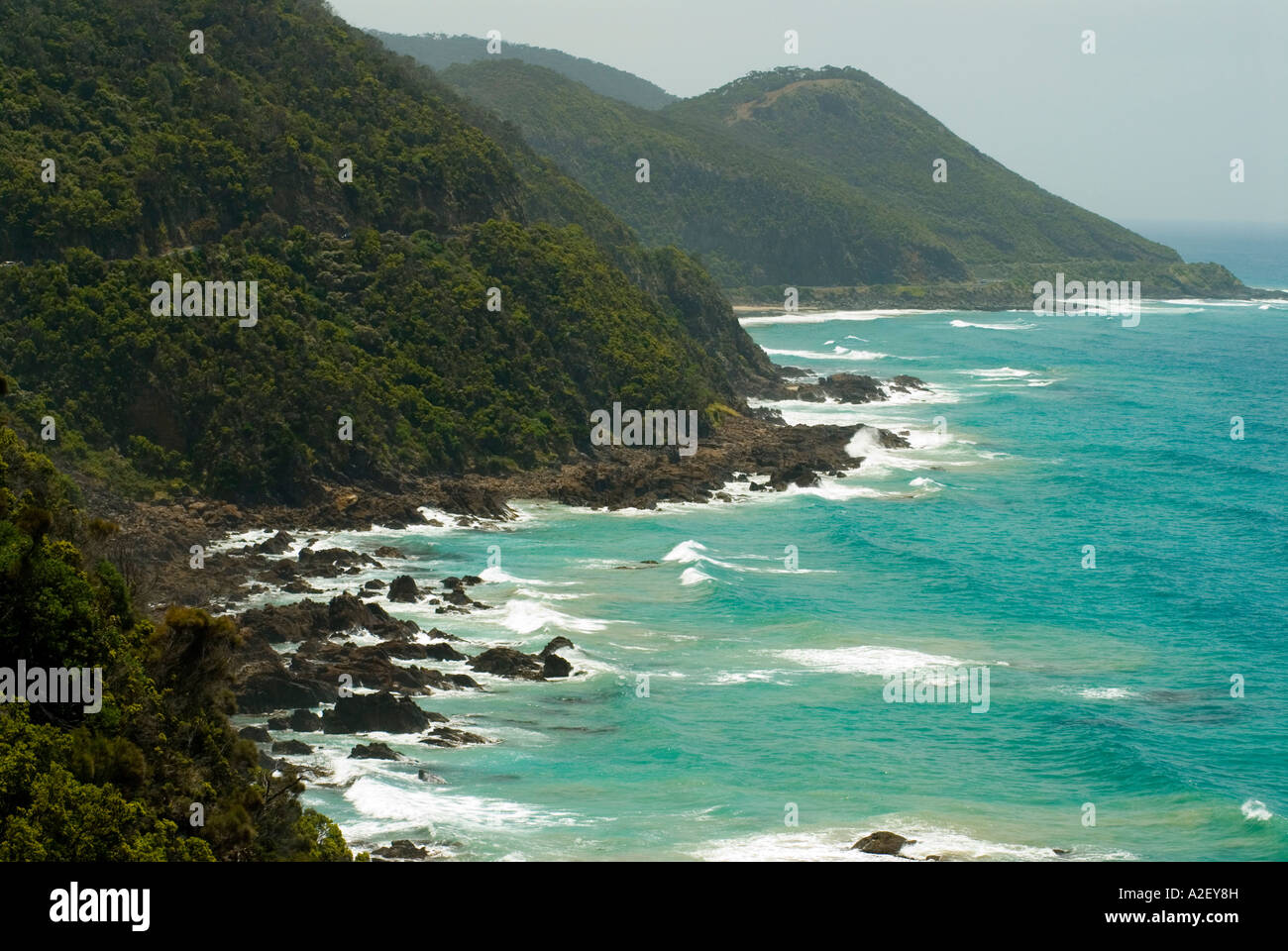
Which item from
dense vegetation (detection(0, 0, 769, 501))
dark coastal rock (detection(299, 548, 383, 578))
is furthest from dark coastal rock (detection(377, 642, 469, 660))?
dense vegetation (detection(0, 0, 769, 501))

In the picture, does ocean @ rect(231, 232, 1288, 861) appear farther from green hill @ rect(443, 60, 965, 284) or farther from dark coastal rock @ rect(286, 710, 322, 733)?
green hill @ rect(443, 60, 965, 284)

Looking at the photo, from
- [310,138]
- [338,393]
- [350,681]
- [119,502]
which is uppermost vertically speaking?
[310,138]

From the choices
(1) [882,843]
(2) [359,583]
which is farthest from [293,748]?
(2) [359,583]

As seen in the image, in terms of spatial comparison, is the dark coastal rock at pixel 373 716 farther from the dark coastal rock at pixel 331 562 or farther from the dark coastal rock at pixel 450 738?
the dark coastal rock at pixel 331 562

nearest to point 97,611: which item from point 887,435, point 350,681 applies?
point 350,681

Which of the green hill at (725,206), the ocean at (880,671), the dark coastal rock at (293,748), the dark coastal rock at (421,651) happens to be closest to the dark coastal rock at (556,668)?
the ocean at (880,671)

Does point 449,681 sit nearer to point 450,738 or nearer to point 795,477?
point 450,738
